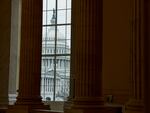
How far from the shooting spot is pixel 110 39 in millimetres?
20875

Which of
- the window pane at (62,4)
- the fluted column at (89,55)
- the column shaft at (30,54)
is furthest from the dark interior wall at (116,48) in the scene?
the fluted column at (89,55)

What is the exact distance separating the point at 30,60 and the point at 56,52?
815cm

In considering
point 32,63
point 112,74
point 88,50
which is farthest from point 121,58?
point 88,50

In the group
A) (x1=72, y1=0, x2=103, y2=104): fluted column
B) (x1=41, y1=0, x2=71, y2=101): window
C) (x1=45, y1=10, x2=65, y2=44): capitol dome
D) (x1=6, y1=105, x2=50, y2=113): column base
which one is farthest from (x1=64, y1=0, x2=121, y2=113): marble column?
(x1=45, y1=10, x2=65, y2=44): capitol dome

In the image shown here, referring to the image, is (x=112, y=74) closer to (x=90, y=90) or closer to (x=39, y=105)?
(x=39, y=105)

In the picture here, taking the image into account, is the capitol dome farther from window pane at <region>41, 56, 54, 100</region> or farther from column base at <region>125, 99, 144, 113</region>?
column base at <region>125, 99, 144, 113</region>

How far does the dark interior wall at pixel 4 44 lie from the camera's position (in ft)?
69.4

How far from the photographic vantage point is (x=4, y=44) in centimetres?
2220

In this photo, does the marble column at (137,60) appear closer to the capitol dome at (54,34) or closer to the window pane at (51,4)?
the capitol dome at (54,34)

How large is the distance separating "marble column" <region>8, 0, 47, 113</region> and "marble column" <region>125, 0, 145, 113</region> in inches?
266

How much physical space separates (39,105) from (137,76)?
7159 millimetres

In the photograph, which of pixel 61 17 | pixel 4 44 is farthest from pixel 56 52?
pixel 4 44

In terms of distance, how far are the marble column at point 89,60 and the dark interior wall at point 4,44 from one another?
7462mm

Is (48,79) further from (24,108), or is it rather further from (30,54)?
(24,108)
